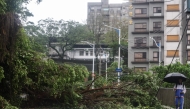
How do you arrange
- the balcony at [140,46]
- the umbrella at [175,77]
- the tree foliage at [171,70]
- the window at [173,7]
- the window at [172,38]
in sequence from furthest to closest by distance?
the balcony at [140,46], the window at [173,7], the window at [172,38], the tree foliage at [171,70], the umbrella at [175,77]

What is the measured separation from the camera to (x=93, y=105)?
→ 551 inches

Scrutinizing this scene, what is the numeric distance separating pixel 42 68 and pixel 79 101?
9.73 ft

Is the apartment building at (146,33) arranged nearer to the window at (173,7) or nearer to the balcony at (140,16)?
the balcony at (140,16)

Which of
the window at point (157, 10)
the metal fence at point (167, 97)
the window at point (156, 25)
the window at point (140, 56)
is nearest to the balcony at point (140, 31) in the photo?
the window at point (156, 25)

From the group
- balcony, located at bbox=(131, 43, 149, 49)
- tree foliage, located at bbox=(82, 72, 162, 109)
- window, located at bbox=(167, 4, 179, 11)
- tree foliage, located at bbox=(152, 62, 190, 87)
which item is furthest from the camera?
balcony, located at bbox=(131, 43, 149, 49)

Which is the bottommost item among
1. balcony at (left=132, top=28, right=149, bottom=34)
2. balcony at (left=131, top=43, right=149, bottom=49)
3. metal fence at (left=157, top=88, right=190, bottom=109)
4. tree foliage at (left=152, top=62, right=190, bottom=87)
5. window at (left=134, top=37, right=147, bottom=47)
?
metal fence at (left=157, top=88, right=190, bottom=109)

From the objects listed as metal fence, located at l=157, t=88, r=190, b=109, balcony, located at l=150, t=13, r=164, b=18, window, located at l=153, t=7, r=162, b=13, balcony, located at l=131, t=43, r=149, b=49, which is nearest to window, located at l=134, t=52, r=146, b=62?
balcony, located at l=131, t=43, r=149, b=49

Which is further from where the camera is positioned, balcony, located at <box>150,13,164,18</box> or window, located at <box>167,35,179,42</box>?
balcony, located at <box>150,13,164,18</box>

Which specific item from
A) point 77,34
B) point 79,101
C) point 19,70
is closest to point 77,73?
point 79,101

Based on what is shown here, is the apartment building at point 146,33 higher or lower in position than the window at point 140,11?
lower

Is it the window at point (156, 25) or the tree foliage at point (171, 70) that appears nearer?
the tree foliage at point (171, 70)

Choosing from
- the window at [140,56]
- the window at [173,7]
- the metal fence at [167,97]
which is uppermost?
the window at [173,7]

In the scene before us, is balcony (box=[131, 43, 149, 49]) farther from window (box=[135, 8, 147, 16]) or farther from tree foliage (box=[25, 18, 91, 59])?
tree foliage (box=[25, 18, 91, 59])

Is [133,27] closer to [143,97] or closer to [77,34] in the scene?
[77,34]
